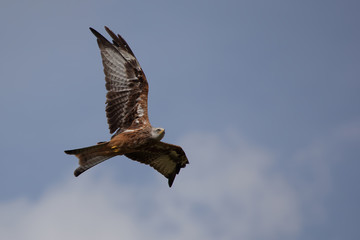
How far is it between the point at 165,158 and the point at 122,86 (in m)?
2.17

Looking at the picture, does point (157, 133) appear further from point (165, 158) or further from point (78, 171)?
point (78, 171)

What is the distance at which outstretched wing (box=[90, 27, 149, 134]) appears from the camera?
10.9 metres

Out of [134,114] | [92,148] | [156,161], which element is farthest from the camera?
[156,161]

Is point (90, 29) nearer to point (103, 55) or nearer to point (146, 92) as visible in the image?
point (103, 55)

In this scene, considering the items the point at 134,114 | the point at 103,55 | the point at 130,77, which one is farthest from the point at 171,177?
the point at 103,55

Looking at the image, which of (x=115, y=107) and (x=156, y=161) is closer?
(x=115, y=107)

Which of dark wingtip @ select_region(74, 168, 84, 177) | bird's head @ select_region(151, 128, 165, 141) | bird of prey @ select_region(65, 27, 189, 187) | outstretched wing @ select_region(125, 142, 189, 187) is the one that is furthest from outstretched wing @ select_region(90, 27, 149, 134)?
dark wingtip @ select_region(74, 168, 84, 177)

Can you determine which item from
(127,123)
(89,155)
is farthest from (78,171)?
(127,123)

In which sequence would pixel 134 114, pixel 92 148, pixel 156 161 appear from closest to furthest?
1. pixel 92 148
2. pixel 134 114
3. pixel 156 161

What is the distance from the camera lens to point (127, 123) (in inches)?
426

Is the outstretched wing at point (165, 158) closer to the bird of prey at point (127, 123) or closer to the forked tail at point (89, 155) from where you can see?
the bird of prey at point (127, 123)

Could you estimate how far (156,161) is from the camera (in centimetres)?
1169

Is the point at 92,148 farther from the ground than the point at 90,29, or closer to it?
closer to it

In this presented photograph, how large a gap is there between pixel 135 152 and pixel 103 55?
2.60 metres
